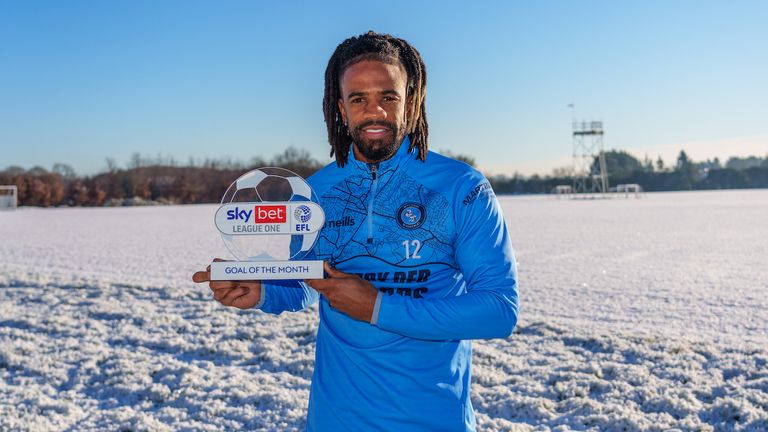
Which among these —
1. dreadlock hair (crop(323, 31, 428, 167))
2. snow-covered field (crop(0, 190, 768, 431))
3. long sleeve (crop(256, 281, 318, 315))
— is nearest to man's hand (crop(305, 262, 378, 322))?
long sleeve (crop(256, 281, 318, 315))

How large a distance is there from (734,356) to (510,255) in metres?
4.60

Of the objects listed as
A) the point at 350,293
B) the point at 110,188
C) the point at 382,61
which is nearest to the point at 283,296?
the point at 350,293

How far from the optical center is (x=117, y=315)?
7.19 metres

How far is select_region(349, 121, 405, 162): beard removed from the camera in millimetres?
1644

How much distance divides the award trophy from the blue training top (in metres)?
0.12

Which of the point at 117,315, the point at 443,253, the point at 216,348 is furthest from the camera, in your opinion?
the point at 117,315

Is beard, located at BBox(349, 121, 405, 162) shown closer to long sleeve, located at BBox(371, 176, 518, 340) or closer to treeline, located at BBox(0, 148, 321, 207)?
long sleeve, located at BBox(371, 176, 518, 340)

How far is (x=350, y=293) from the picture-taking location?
4.75 ft

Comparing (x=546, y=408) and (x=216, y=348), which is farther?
(x=216, y=348)

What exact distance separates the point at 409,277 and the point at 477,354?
4.04 metres

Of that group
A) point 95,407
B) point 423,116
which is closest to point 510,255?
point 423,116

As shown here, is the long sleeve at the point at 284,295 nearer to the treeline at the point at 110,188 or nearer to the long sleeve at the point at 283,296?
the long sleeve at the point at 283,296

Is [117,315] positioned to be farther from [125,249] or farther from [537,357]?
[125,249]

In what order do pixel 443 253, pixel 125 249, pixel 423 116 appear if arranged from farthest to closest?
pixel 125 249, pixel 423 116, pixel 443 253
